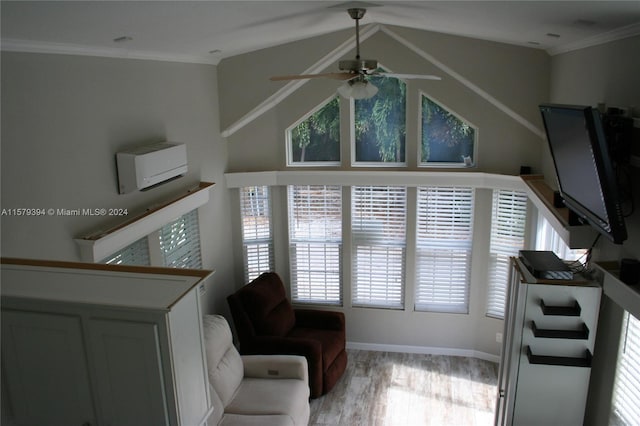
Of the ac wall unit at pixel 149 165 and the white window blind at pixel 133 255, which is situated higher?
the ac wall unit at pixel 149 165

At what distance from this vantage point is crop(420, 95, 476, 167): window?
5.77m

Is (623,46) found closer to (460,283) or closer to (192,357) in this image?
(192,357)

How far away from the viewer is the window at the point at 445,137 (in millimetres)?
5770

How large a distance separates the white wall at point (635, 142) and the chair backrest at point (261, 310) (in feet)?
10.2

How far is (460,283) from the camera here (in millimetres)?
6125

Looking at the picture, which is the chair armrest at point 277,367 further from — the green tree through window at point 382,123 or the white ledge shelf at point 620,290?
the white ledge shelf at point 620,290

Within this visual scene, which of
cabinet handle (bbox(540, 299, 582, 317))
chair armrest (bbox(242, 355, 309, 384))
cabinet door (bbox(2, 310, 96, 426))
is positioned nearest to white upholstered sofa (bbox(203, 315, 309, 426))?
chair armrest (bbox(242, 355, 309, 384))

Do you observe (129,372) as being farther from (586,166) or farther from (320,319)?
(320,319)

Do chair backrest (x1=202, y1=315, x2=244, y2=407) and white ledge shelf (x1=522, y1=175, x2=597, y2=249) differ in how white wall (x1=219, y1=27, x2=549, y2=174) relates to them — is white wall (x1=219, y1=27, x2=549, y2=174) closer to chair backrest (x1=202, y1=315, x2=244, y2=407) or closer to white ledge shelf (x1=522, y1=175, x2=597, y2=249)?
white ledge shelf (x1=522, y1=175, x2=597, y2=249)

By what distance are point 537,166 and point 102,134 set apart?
4.20 m

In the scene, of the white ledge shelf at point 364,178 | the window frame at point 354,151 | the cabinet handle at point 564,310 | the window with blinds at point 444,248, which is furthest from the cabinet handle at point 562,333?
the window frame at point 354,151

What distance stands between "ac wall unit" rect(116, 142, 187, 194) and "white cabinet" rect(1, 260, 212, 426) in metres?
1.59

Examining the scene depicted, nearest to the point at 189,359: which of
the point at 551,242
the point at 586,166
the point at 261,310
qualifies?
the point at 586,166

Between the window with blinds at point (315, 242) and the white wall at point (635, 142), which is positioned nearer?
the white wall at point (635, 142)
